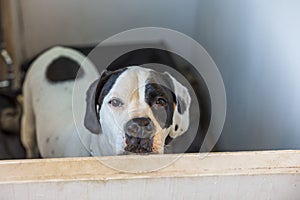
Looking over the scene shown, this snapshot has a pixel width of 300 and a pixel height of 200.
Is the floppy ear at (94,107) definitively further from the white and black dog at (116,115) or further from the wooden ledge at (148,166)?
the wooden ledge at (148,166)

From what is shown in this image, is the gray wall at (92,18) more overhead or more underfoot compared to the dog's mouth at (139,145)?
more overhead

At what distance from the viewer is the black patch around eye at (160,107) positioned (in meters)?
1.17

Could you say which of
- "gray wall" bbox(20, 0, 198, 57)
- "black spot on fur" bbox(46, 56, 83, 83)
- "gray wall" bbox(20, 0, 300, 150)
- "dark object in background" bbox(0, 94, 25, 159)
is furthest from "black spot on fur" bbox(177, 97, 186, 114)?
"gray wall" bbox(20, 0, 198, 57)

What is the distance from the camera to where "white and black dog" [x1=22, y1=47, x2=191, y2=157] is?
1155 millimetres

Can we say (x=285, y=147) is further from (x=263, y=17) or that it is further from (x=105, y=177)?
(x=105, y=177)

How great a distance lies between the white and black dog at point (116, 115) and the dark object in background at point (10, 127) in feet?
1.14

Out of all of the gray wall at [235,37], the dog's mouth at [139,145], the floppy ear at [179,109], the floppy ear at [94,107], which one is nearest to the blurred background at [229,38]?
the gray wall at [235,37]

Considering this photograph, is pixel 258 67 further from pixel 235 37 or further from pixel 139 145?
pixel 139 145

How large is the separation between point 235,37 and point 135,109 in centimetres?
69

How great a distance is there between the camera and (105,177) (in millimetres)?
921

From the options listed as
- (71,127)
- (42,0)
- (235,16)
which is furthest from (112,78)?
(42,0)

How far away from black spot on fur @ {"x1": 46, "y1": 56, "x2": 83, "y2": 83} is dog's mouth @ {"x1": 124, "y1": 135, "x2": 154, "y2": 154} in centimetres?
55

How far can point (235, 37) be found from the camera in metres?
1.73

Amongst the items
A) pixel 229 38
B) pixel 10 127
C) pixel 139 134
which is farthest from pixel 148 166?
pixel 10 127
